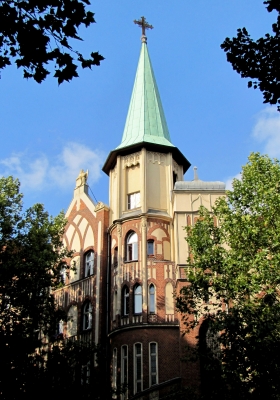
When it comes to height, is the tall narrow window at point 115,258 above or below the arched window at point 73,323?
above

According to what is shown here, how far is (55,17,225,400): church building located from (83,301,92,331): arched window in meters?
0.06

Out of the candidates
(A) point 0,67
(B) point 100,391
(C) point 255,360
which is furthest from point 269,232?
(A) point 0,67

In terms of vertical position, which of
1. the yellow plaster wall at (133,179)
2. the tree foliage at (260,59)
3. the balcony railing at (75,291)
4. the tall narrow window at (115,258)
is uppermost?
the yellow plaster wall at (133,179)

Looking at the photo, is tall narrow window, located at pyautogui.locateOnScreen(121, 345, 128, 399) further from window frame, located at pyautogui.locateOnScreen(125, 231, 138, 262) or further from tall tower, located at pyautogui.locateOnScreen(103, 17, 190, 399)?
window frame, located at pyautogui.locateOnScreen(125, 231, 138, 262)

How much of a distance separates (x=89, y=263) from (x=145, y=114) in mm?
9980

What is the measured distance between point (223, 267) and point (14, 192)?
1140 centimetres

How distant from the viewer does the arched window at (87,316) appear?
31.5 m

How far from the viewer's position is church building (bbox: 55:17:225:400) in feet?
88.8

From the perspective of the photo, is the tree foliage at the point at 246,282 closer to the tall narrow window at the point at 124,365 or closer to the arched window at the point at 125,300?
the tall narrow window at the point at 124,365

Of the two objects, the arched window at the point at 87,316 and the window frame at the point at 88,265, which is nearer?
the arched window at the point at 87,316

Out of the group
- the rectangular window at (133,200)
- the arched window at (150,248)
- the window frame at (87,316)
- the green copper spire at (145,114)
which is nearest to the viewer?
the arched window at (150,248)

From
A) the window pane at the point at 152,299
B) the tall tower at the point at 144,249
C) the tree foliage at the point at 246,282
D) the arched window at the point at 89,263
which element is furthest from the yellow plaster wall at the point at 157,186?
the tree foliage at the point at 246,282

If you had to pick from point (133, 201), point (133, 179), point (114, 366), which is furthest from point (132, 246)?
point (114, 366)

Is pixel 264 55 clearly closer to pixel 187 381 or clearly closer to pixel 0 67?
pixel 0 67
